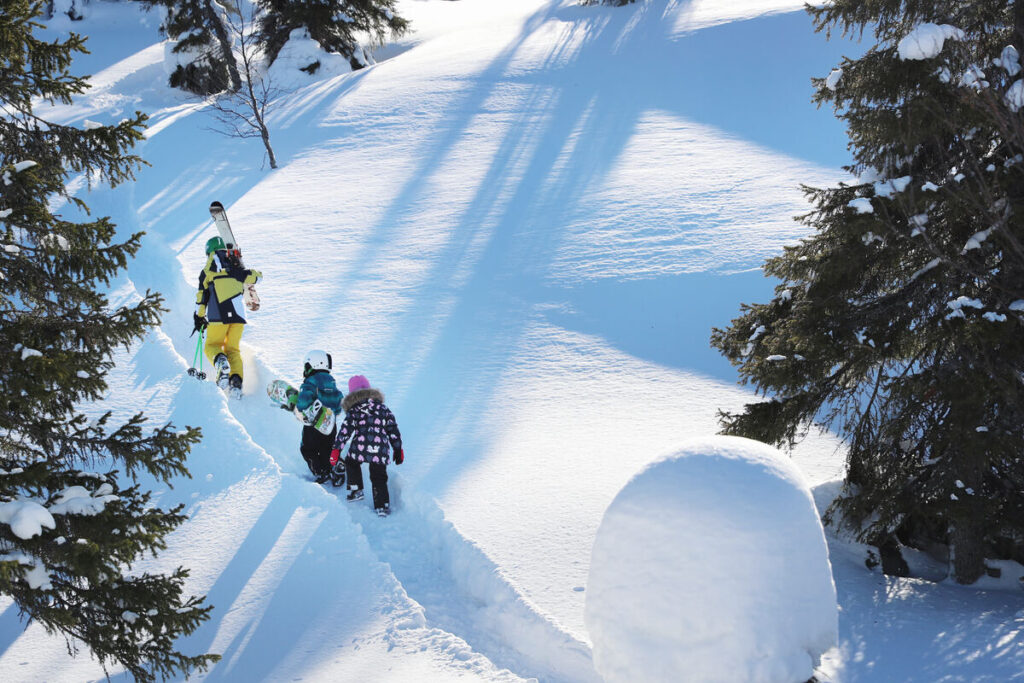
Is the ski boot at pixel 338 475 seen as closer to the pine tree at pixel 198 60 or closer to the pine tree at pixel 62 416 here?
the pine tree at pixel 62 416

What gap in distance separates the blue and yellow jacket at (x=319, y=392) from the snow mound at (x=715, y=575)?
4996 millimetres

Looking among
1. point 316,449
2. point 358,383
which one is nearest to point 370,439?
point 358,383

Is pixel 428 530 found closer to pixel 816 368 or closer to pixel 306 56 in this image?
pixel 816 368

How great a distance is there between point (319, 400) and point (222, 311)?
8.00 feet

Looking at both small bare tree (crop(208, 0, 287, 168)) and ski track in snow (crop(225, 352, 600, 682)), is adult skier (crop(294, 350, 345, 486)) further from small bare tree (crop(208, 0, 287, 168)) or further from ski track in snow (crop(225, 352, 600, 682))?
small bare tree (crop(208, 0, 287, 168))

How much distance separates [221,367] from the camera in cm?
940

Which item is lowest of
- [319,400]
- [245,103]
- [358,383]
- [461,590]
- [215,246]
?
[461,590]

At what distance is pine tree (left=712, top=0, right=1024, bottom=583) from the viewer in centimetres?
553

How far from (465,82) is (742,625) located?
20371 millimetres

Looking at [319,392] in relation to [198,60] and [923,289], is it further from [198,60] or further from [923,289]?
[198,60]

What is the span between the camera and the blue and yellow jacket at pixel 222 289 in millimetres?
9430

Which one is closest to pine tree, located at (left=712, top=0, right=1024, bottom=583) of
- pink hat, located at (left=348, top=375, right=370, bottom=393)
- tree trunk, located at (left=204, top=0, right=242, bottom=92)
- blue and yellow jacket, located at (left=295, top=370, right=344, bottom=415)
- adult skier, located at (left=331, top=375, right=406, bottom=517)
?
adult skier, located at (left=331, top=375, right=406, bottom=517)

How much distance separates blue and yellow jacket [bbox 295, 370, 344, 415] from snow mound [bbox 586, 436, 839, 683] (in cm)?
500

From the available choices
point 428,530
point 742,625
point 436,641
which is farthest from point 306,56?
point 742,625
